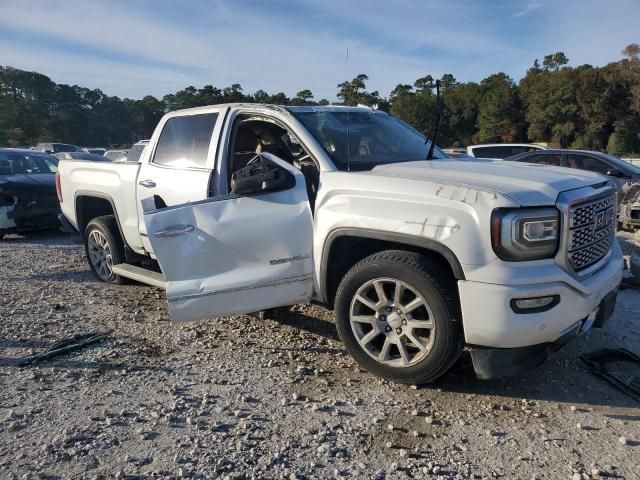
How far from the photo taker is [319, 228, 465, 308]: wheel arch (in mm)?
3108

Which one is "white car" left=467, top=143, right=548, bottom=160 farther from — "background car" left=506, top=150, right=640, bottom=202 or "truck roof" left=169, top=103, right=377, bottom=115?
"truck roof" left=169, top=103, right=377, bottom=115

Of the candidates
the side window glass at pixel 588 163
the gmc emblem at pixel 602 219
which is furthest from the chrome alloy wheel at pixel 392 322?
the side window glass at pixel 588 163

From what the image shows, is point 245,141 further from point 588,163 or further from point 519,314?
point 588,163

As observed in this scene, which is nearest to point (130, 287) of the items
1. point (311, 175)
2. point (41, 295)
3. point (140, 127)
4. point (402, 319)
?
point (41, 295)

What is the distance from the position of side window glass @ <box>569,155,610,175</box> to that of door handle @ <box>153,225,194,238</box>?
920cm

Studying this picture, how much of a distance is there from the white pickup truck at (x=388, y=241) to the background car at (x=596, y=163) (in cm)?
694

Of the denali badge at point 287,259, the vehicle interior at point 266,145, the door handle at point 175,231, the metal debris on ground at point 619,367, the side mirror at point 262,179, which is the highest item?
the vehicle interior at point 266,145

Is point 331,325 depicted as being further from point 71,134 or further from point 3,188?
point 71,134

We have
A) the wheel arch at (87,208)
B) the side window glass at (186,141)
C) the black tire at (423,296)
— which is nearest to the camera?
the black tire at (423,296)

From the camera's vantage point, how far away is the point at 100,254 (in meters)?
6.20

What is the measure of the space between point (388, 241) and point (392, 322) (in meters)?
0.53

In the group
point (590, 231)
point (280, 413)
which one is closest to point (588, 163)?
point (590, 231)

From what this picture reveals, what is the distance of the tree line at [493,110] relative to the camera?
163ft

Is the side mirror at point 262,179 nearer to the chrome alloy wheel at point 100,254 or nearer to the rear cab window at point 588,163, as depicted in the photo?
the chrome alloy wheel at point 100,254
